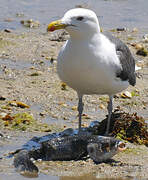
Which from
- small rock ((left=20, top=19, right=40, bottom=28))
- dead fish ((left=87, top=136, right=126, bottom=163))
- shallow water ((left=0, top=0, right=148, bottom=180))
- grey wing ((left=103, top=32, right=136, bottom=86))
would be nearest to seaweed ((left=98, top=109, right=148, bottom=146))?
grey wing ((left=103, top=32, right=136, bottom=86))

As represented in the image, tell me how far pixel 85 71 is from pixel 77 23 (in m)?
0.58

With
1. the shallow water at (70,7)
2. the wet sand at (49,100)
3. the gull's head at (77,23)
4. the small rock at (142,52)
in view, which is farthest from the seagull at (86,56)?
the shallow water at (70,7)

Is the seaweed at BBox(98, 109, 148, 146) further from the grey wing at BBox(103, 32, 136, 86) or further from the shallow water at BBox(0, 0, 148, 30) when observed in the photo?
the shallow water at BBox(0, 0, 148, 30)

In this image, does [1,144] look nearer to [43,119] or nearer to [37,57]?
[43,119]

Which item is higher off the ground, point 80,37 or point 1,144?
point 80,37

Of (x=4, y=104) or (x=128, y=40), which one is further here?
(x=128, y=40)

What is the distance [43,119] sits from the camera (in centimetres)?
851

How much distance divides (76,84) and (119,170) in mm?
Answer: 1269

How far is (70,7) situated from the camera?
1560 centimetres

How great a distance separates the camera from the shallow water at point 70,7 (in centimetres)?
1439

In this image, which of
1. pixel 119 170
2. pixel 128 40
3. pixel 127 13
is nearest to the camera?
pixel 119 170

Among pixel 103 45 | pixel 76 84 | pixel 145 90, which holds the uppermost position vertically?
pixel 103 45

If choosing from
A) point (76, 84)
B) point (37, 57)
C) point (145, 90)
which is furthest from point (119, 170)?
point (37, 57)

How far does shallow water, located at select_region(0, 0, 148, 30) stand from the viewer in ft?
47.2
